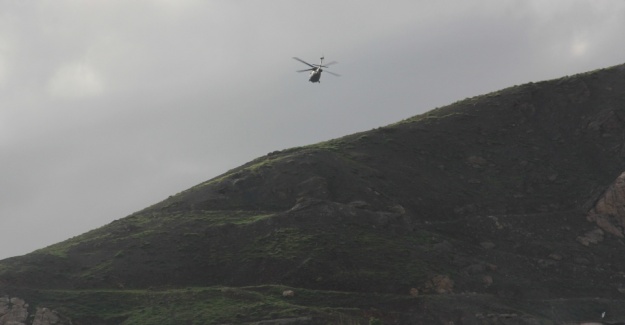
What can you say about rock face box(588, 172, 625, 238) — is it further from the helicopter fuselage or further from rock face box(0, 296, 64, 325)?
rock face box(0, 296, 64, 325)

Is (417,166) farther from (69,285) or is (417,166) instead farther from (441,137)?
(69,285)

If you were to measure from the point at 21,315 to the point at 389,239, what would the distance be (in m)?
45.4

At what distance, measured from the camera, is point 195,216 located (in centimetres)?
10306

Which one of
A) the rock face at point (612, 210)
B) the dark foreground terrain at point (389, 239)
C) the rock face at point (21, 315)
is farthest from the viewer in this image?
the rock face at point (612, 210)

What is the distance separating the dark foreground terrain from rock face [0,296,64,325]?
214 millimetres

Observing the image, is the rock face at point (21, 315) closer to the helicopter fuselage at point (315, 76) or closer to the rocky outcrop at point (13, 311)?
the rocky outcrop at point (13, 311)

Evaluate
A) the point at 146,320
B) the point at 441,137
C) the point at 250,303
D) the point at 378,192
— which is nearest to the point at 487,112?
the point at 441,137

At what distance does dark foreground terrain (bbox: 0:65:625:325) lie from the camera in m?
78.3

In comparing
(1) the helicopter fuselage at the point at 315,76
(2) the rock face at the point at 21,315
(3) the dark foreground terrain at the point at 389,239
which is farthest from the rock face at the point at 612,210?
(2) the rock face at the point at 21,315

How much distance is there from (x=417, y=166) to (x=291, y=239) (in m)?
32.8

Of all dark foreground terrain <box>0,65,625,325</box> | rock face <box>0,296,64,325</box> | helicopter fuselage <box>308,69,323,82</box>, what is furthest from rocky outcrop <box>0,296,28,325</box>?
helicopter fuselage <box>308,69,323,82</box>

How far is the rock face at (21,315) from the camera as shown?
240ft

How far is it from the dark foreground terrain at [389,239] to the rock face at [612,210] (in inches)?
9.0

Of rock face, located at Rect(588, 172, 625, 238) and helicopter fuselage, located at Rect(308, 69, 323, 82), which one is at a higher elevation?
helicopter fuselage, located at Rect(308, 69, 323, 82)
